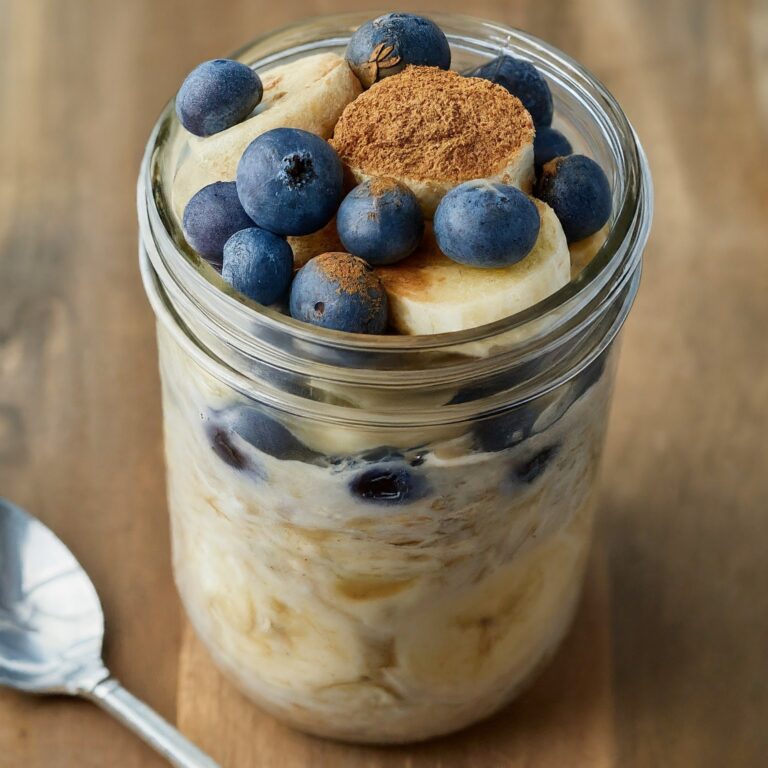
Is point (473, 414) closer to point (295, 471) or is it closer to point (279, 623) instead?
point (295, 471)

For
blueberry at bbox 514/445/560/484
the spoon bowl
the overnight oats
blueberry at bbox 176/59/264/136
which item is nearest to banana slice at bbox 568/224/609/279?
the overnight oats

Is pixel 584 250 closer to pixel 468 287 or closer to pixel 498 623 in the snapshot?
pixel 468 287

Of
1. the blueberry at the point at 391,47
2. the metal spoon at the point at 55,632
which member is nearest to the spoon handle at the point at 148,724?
the metal spoon at the point at 55,632

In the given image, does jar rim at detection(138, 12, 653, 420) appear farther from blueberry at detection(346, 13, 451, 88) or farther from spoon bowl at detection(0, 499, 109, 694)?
spoon bowl at detection(0, 499, 109, 694)

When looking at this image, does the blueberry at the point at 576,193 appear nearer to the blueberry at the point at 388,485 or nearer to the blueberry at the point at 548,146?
the blueberry at the point at 548,146

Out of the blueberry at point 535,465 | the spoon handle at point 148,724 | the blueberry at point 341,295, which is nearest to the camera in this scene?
the blueberry at point 341,295

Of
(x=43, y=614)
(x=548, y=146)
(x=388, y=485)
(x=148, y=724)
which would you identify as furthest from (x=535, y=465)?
(x=43, y=614)
